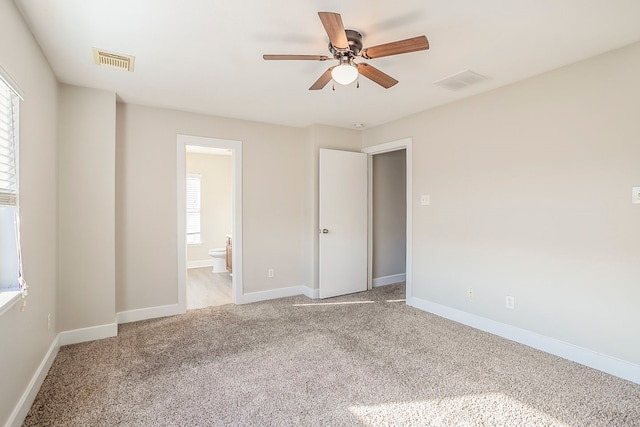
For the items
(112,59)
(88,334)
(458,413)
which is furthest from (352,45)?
(88,334)

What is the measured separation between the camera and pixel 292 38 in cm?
219

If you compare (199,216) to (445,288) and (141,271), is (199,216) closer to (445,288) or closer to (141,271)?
(141,271)

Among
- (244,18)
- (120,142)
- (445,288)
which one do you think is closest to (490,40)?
(244,18)

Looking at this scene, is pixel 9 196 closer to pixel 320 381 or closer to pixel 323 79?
pixel 323 79

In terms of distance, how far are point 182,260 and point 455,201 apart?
10.8 feet

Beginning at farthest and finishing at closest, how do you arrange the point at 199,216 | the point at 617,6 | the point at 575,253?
the point at 199,216 < the point at 575,253 < the point at 617,6

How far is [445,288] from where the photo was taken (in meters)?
3.63

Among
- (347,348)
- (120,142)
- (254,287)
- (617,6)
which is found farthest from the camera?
(254,287)

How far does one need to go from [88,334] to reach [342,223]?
3.14 m

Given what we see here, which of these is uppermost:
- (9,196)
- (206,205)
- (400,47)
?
(400,47)

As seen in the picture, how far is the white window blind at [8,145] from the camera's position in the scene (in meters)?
1.72

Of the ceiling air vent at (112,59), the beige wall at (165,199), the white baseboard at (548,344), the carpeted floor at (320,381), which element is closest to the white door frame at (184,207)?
the beige wall at (165,199)

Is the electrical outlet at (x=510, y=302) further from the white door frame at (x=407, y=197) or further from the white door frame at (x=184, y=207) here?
the white door frame at (x=184, y=207)

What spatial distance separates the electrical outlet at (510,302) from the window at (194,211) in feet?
19.6
